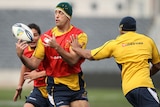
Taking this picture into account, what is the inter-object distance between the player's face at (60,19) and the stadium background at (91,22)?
22.2m

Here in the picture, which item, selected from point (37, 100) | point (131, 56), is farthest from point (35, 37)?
point (131, 56)

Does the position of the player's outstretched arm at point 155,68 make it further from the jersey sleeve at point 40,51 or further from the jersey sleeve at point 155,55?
the jersey sleeve at point 40,51

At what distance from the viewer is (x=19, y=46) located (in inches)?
409

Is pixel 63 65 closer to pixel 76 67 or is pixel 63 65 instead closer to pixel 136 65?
pixel 76 67

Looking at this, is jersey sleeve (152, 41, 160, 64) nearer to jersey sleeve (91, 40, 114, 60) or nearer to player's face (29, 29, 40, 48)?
jersey sleeve (91, 40, 114, 60)

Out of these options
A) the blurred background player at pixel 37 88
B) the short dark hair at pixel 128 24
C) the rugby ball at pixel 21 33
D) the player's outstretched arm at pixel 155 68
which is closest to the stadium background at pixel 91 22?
the blurred background player at pixel 37 88

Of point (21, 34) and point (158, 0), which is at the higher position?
point (21, 34)

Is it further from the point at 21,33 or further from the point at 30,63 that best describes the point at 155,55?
the point at 21,33

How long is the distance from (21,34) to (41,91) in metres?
1.57

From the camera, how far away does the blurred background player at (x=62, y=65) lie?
428 inches

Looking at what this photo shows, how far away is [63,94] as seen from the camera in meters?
10.9

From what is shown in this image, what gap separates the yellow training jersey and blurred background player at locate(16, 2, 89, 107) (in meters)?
0.49

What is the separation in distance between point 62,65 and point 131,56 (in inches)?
44.9

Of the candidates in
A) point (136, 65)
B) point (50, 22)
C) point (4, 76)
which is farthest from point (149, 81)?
point (50, 22)
